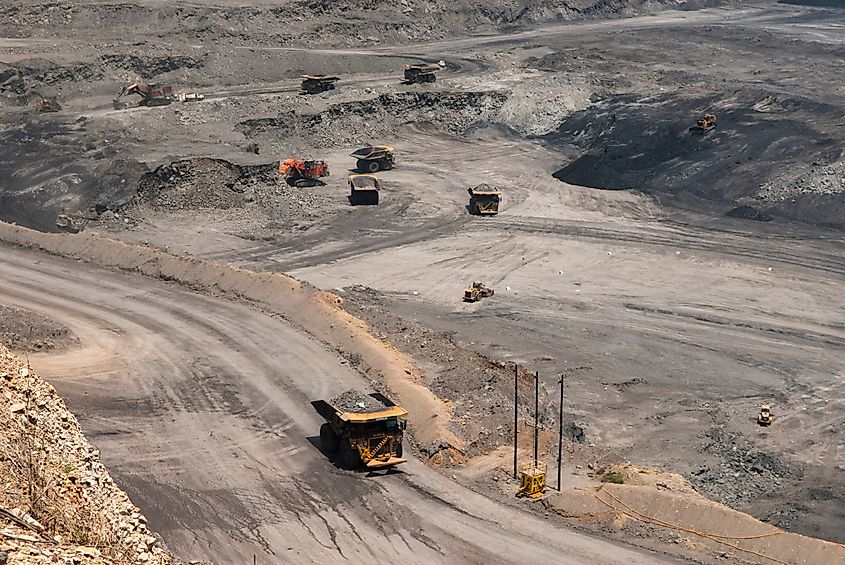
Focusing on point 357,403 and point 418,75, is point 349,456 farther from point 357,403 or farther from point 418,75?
point 418,75

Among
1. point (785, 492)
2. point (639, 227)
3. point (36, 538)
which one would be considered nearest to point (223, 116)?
point (639, 227)

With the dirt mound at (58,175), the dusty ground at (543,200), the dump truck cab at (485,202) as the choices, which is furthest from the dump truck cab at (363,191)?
the dirt mound at (58,175)

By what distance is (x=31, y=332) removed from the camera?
29344 mm

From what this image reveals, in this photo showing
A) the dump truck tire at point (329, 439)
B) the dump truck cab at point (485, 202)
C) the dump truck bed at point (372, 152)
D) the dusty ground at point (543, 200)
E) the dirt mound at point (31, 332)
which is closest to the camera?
the dump truck tire at point (329, 439)

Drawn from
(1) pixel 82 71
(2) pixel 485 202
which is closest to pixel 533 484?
(2) pixel 485 202

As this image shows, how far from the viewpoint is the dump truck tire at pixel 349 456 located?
2278 cm

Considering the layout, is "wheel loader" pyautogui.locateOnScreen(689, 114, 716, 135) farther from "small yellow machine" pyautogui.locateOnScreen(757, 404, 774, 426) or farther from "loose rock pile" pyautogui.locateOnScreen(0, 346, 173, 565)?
"loose rock pile" pyautogui.locateOnScreen(0, 346, 173, 565)

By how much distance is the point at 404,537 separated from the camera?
798 inches

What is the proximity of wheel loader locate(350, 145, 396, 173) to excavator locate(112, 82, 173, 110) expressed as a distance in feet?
42.3

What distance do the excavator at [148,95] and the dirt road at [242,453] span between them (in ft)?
94.6

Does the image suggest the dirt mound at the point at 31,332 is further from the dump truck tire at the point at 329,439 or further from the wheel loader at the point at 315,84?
the wheel loader at the point at 315,84

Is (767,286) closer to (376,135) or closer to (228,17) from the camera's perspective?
(376,135)

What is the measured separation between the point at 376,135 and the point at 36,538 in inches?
1930

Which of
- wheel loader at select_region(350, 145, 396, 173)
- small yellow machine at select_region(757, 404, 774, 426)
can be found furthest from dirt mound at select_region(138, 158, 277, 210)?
small yellow machine at select_region(757, 404, 774, 426)
